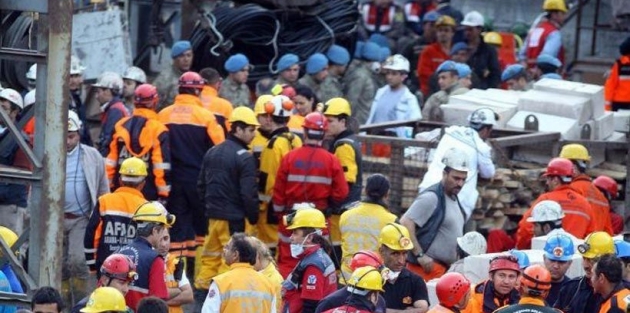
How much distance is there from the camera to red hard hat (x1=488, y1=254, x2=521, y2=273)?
41.0ft

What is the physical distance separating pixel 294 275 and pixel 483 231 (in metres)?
3.97

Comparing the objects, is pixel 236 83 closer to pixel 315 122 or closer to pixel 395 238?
pixel 315 122

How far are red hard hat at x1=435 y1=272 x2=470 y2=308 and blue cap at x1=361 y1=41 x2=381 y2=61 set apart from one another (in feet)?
35.2

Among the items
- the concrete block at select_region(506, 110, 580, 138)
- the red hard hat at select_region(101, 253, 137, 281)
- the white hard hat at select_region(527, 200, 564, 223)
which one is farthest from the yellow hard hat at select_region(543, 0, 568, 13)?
the red hard hat at select_region(101, 253, 137, 281)

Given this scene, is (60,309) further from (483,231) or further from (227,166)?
(483,231)

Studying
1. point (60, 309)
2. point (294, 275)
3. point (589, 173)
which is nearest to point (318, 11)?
point (589, 173)

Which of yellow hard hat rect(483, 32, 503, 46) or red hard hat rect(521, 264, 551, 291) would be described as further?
yellow hard hat rect(483, 32, 503, 46)

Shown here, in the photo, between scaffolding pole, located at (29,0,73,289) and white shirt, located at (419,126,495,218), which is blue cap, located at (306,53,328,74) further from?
scaffolding pole, located at (29,0,73,289)

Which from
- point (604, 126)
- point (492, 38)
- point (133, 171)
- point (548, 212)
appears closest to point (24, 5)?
point (133, 171)

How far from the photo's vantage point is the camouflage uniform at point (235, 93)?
1991cm

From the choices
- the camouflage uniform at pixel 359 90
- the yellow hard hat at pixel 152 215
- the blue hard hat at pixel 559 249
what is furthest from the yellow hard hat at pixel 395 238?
the camouflage uniform at pixel 359 90

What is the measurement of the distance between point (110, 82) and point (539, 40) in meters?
6.95

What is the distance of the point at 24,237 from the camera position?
1264cm

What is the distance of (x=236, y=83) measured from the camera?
65.8ft
